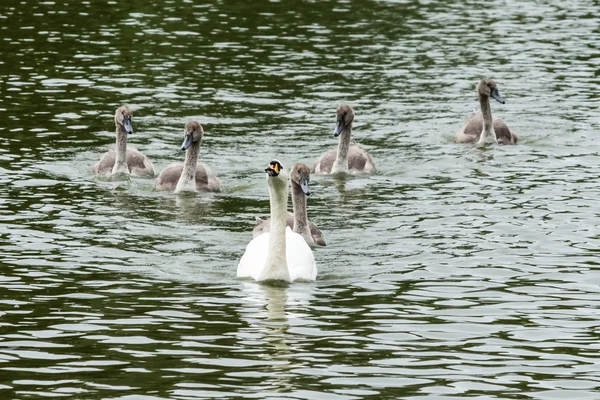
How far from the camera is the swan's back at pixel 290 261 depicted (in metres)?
16.7

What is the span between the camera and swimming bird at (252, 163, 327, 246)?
18.8 metres

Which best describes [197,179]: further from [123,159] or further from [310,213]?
[310,213]

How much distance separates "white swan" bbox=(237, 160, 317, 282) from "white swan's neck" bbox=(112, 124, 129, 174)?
6.56 metres

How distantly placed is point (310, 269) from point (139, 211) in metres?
4.68

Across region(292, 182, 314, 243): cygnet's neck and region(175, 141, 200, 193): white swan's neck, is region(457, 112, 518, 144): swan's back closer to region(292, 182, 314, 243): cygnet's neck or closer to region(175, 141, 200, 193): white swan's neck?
region(175, 141, 200, 193): white swan's neck

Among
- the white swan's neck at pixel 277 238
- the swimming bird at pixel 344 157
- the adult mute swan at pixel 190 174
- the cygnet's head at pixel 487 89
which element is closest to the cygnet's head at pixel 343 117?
the swimming bird at pixel 344 157

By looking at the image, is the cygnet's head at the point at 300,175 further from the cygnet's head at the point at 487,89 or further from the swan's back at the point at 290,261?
the cygnet's head at the point at 487,89

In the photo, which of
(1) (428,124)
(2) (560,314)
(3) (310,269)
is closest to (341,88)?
(1) (428,124)

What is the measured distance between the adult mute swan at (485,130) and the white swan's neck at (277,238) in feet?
33.2

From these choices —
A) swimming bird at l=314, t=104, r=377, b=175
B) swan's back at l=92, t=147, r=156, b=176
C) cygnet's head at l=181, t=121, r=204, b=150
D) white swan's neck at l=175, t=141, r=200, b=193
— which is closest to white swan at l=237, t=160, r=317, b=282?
white swan's neck at l=175, t=141, r=200, b=193

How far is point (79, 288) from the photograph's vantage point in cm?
1577

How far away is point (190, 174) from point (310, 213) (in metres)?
2.39

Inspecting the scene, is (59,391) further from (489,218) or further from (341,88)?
(341,88)

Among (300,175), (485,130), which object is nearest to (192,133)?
(300,175)
